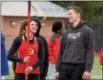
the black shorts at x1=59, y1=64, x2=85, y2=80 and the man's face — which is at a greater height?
the man's face

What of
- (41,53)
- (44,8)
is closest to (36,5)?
(44,8)

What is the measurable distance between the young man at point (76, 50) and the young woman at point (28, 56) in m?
0.46

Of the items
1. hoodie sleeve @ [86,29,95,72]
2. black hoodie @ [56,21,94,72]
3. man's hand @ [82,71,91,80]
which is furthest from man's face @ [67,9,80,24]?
man's hand @ [82,71,91,80]

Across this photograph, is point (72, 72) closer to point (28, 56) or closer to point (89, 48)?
point (89, 48)

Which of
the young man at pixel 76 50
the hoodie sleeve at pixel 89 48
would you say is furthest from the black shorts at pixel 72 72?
the hoodie sleeve at pixel 89 48

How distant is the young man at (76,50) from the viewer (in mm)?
10039

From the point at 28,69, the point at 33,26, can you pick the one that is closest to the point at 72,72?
the point at 28,69

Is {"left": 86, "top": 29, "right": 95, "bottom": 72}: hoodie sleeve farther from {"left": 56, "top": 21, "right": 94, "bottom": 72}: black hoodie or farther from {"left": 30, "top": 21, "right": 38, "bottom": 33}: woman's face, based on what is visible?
{"left": 30, "top": 21, "right": 38, "bottom": 33}: woman's face

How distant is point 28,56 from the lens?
10289 millimetres

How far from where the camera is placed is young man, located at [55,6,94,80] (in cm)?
1004

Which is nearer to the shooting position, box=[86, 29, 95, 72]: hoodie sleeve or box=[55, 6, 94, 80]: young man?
box=[86, 29, 95, 72]: hoodie sleeve

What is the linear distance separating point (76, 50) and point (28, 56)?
0.87 m

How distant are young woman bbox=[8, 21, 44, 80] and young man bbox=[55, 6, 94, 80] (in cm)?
46

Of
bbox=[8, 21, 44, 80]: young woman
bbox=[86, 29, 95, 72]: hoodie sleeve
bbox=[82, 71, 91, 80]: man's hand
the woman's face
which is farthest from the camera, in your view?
the woman's face
